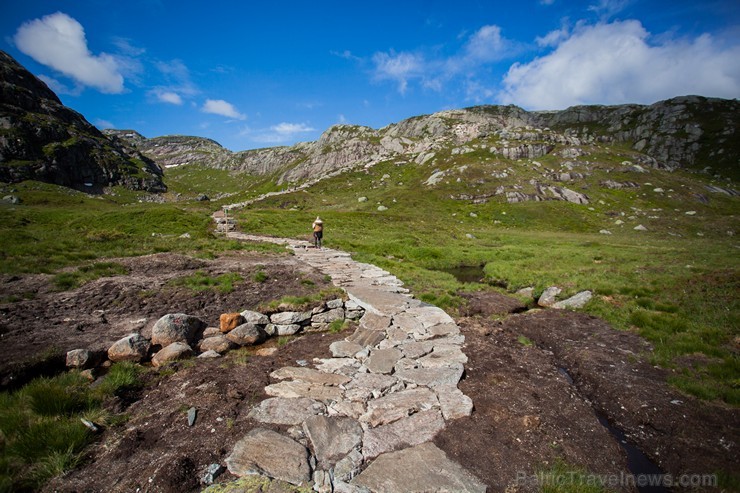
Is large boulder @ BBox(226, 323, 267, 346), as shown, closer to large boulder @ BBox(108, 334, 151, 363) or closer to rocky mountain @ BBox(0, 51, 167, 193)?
large boulder @ BBox(108, 334, 151, 363)

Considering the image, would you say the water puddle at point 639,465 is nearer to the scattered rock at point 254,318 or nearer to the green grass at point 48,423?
the green grass at point 48,423

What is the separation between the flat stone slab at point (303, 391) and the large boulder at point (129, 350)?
431 centimetres

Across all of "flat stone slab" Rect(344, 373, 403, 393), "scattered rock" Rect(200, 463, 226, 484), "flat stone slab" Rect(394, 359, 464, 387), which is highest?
"scattered rock" Rect(200, 463, 226, 484)

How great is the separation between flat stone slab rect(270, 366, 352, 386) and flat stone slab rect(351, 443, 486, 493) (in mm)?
2809

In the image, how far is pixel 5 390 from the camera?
7086mm

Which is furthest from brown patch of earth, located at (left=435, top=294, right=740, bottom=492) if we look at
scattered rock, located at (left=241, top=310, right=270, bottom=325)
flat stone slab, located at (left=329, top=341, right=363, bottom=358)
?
scattered rock, located at (left=241, top=310, right=270, bottom=325)

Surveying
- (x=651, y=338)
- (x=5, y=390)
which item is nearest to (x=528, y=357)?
(x=651, y=338)

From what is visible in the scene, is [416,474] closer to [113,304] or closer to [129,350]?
[129,350]

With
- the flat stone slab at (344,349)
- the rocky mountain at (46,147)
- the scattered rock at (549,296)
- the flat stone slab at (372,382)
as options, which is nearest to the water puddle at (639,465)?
the flat stone slab at (372,382)

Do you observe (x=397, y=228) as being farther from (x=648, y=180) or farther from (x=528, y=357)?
(x=648, y=180)

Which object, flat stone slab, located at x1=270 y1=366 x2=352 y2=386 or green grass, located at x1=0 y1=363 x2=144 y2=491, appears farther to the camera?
flat stone slab, located at x1=270 y1=366 x2=352 y2=386

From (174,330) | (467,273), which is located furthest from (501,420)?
(467,273)

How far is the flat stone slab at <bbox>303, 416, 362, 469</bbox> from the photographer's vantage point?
5.64 m

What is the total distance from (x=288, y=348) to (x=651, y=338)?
1402 centimetres
